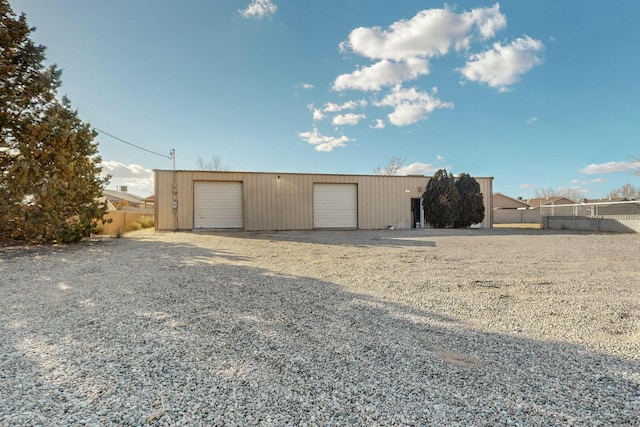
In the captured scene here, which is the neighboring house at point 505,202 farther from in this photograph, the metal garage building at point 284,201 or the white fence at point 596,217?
the metal garage building at point 284,201

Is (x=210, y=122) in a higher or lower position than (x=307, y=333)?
higher

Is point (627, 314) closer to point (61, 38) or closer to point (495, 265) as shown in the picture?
point (495, 265)

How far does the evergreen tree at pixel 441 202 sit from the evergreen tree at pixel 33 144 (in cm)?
1549

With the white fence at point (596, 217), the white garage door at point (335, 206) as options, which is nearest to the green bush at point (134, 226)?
the white garage door at point (335, 206)

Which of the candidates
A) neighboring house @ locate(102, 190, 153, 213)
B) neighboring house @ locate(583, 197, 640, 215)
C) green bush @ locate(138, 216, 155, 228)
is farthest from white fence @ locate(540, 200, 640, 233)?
neighboring house @ locate(102, 190, 153, 213)

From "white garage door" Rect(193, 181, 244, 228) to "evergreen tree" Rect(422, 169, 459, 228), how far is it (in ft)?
33.6

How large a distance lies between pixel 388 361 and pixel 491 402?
2.23 feet

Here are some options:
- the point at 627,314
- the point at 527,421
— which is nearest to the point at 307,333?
the point at 527,421

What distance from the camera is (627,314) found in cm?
330

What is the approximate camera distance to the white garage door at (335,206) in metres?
16.4

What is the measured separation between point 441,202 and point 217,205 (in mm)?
11942

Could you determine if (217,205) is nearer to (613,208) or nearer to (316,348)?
(316,348)

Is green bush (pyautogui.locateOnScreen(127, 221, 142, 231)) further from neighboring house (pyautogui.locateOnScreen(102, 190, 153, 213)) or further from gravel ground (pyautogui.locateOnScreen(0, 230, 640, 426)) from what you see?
gravel ground (pyautogui.locateOnScreen(0, 230, 640, 426))

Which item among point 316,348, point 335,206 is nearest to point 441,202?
point 335,206
